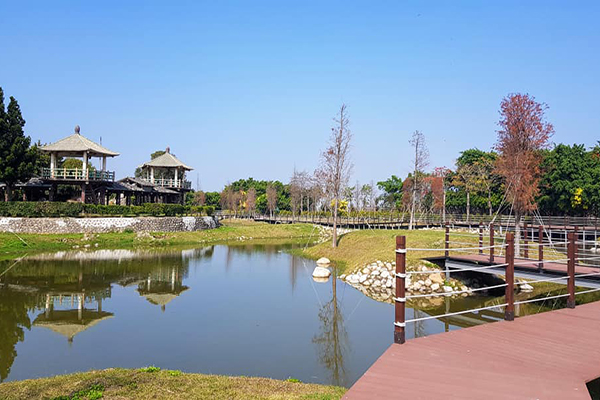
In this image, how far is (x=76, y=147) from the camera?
3688 cm

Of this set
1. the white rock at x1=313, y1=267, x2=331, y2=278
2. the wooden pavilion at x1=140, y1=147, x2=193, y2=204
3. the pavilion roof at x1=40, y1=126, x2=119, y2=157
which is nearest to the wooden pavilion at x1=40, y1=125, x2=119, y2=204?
the pavilion roof at x1=40, y1=126, x2=119, y2=157

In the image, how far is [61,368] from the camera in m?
8.04

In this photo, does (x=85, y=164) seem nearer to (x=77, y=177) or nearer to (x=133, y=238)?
(x=77, y=177)

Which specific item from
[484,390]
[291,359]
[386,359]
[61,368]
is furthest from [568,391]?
[61,368]

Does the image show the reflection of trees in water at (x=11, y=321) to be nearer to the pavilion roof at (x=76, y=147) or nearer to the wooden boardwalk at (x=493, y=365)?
the wooden boardwalk at (x=493, y=365)

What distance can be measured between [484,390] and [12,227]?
3477 cm

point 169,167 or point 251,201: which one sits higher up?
point 169,167

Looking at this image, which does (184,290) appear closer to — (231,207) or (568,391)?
(568,391)

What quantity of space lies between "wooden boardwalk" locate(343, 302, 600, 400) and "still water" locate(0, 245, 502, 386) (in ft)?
7.60

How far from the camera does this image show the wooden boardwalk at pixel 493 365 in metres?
4.48

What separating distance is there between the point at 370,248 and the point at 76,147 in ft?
91.0

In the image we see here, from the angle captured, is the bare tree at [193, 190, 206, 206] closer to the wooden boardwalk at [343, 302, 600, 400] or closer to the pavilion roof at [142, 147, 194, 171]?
the pavilion roof at [142, 147, 194, 171]

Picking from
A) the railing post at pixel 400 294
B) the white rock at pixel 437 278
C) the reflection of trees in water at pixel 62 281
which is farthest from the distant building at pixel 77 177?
the railing post at pixel 400 294

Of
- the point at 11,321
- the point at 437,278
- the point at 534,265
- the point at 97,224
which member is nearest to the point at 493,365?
the point at 534,265
